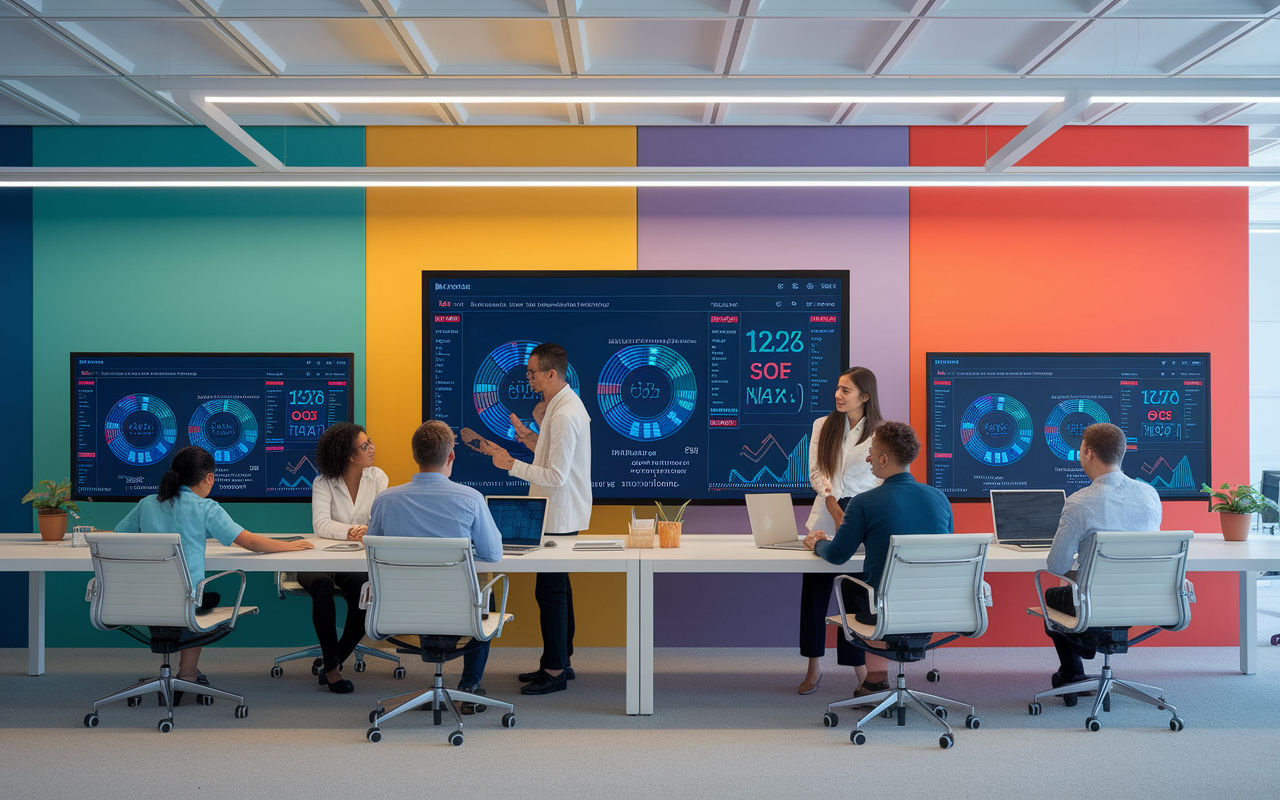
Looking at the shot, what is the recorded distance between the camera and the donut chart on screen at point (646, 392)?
4977mm

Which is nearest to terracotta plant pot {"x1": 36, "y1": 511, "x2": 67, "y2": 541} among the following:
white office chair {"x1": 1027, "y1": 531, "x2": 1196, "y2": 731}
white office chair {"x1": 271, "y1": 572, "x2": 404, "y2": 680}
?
white office chair {"x1": 271, "y1": 572, "x2": 404, "y2": 680}

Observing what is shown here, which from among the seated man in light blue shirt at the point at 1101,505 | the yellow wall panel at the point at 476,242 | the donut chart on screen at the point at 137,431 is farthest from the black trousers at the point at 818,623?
the donut chart on screen at the point at 137,431

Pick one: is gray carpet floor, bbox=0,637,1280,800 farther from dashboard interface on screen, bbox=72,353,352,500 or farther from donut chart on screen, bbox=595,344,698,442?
donut chart on screen, bbox=595,344,698,442

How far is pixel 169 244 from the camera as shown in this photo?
5141 mm

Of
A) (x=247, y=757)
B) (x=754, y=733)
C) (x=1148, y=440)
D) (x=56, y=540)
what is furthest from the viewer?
(x=1148, y=440)

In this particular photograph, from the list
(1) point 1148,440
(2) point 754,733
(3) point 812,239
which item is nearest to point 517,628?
(2) point 754,733

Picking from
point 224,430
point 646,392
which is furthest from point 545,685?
point 224,430

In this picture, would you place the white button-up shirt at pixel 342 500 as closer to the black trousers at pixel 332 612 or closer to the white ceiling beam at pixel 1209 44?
the black trousers at pixel 332 612

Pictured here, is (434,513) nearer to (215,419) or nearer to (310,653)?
(310,653)

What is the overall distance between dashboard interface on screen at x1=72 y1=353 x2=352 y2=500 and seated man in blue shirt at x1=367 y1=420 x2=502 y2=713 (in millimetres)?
1669

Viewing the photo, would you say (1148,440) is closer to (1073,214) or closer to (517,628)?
(1073,214)

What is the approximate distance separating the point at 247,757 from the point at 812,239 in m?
4.01

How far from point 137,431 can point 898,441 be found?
14.4 ft

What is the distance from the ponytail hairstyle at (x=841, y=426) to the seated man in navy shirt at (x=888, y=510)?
21.5 inches
